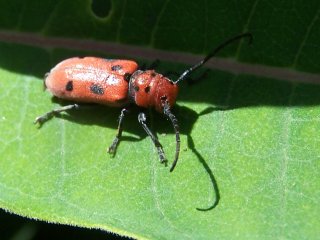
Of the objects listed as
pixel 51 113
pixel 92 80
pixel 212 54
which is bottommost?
pixel 51 113

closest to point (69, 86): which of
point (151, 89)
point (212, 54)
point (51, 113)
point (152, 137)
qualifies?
point (51, 113)

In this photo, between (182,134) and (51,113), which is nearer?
(182,134)

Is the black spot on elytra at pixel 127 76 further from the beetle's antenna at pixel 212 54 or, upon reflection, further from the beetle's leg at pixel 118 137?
the beetle's antenna at pixel 212 54

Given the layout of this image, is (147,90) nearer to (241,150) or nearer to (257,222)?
(241,150)

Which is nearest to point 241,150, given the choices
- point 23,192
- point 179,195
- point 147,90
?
point 179,195

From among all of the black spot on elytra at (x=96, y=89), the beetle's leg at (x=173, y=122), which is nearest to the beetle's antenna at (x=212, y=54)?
the beetle's leg at (x=173, y=122)

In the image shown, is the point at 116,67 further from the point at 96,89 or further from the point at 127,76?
the point at 96,89
